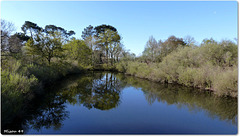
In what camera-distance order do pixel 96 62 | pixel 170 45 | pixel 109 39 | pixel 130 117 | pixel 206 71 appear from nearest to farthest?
1. pixel 130 117
2. pixel 206 71
3. pixel 170 45
4. pixel 109 39
5. pixel 96 62

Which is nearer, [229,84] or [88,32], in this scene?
[229,84]

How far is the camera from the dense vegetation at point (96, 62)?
6809 mm

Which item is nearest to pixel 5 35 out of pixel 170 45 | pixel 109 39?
pixel 109 39

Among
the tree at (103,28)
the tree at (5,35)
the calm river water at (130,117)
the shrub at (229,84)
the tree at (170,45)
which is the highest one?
the tree at (103,28)

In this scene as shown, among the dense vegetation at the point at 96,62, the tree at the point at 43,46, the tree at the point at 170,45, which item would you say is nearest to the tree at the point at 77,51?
the dense vegetation at the point at 96,62

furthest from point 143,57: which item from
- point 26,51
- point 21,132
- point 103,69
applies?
point 21,132

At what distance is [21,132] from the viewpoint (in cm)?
430

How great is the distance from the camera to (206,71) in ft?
34.6

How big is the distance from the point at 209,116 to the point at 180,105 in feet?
5.42

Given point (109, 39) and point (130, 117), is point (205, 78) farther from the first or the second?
point (109, 39)

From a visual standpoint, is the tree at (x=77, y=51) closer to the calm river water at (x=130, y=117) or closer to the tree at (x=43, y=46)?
the tree at (x=43, y=46)

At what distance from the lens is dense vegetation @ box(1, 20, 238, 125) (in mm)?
6809

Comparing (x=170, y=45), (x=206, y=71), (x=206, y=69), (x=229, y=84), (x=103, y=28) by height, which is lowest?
(x=229, y=84)

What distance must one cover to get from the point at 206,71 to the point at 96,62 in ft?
84.1
